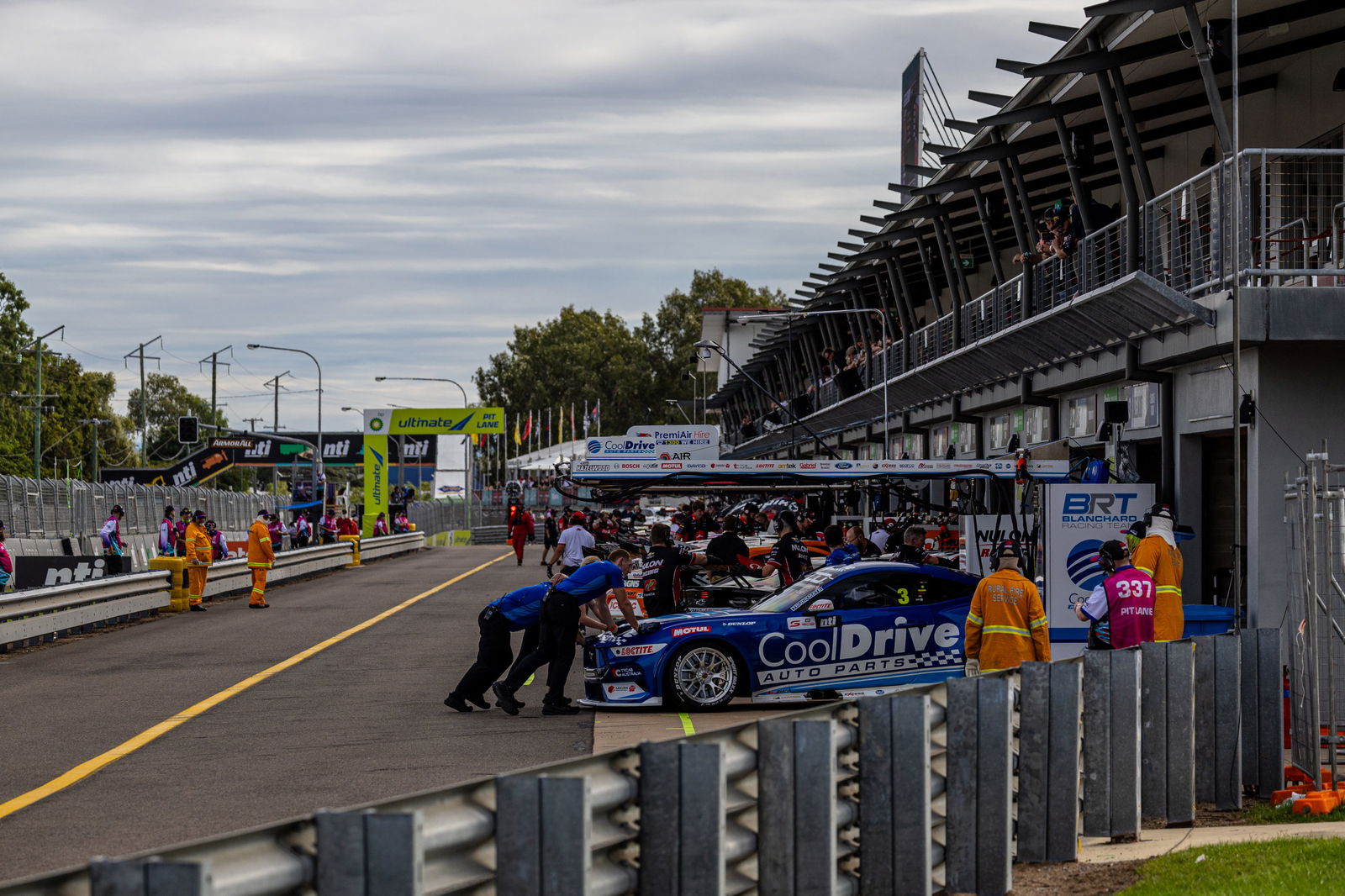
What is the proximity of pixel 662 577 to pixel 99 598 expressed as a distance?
9.77 metres

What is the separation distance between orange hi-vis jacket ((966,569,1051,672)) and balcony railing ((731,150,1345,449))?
Result: 3356 millimetres

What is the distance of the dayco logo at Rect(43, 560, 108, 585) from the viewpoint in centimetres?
2842

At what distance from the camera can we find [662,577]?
18531mm

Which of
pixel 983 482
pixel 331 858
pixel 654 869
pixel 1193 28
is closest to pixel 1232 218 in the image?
pixel 1193 28

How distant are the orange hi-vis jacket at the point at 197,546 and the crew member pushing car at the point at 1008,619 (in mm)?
19164

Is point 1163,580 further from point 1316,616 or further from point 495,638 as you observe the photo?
point 495,638

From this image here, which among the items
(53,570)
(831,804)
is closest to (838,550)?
(53,570)

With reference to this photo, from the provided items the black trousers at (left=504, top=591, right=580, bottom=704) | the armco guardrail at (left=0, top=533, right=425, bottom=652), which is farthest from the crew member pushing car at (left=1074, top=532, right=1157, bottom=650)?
the armco guardrail at (left=0, top=533, right=425, bottom=652)

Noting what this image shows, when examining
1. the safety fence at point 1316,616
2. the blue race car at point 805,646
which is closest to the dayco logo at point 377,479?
the blue race car at point 805,646

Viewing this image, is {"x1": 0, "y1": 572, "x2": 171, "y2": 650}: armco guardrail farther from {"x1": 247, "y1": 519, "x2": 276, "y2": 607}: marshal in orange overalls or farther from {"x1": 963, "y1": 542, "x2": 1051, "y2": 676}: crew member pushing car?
{"x1": 963, "y1": 542, "x2": 1051, "y2": 676}: crew member pushing car

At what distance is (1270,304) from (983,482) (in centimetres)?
1520

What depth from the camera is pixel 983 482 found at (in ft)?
96.6

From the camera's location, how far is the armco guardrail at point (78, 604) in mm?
19922

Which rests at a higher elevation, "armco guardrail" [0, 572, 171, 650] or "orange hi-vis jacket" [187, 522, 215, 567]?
"orange hi-vis jacket" [187, 522, 215, 567]
